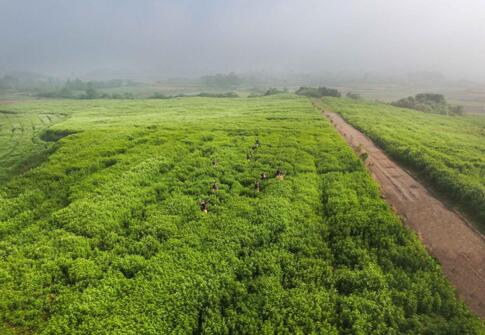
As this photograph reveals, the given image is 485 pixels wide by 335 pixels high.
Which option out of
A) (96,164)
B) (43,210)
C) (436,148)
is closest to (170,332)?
(43,210)

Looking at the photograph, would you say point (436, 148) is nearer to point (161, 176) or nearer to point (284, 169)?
point (284, 169)

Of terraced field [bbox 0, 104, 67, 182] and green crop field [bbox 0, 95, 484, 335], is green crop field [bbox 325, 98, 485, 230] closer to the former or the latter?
green crop field [bbox 0, 95, 484, 335]

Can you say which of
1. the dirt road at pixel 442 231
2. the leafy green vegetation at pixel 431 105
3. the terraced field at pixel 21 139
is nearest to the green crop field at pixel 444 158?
the dirt road at pixel 442 231

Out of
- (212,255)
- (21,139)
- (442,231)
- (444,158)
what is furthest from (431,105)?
(21,139)

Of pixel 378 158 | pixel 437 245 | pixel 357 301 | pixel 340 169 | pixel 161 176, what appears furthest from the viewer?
pixel 378 158

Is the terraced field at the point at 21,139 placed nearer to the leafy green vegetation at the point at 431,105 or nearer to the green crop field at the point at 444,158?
the green crop field at the point at 444,158

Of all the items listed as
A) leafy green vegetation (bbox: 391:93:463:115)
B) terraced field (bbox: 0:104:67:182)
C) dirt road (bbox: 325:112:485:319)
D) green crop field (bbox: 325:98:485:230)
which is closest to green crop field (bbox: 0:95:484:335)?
dirt road (bbox: 325:112:485:319)
